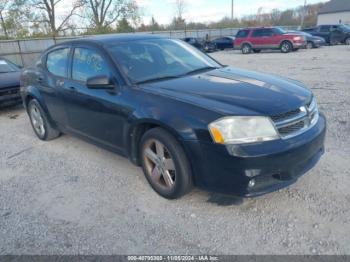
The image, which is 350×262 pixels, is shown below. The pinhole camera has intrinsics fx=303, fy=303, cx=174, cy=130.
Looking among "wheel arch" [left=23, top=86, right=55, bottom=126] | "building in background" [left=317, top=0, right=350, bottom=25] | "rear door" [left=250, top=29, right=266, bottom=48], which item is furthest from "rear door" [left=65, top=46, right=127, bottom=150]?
"building in background" [left=317, top=0, right=350, bottom=25]

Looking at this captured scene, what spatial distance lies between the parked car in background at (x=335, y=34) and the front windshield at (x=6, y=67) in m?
23.4

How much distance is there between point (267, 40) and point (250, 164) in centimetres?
1960

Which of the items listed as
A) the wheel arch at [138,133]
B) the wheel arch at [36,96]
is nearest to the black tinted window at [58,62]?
the wheel arch at [36,96]

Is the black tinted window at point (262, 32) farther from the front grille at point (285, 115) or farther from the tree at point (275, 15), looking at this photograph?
the tree at point (275, 15)

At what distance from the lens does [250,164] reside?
100 inches

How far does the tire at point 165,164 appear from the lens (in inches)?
113

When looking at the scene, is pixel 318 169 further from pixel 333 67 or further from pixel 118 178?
pixel 333 67

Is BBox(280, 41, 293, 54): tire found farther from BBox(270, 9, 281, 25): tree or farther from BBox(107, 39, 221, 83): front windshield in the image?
BBox(270, 9, 281, 25): tree

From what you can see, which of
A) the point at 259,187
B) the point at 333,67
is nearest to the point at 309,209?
the point at 259,187

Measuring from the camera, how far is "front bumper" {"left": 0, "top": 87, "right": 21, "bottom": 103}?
276 inches

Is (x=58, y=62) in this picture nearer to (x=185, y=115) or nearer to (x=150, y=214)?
(x=185, y=115)

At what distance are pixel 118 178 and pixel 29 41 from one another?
17.7m

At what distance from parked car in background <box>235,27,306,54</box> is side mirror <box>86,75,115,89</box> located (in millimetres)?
18654

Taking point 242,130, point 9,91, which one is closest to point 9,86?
point 9,91
